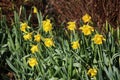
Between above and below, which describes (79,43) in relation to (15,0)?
below

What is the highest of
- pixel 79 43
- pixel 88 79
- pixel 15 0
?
pixel 15 0

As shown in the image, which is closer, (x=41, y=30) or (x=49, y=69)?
(x=49, y=69)

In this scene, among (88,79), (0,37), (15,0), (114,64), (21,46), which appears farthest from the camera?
(15,0)

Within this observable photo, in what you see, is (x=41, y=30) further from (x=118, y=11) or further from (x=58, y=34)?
(x=118, y=11)

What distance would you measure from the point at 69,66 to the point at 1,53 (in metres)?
0.91

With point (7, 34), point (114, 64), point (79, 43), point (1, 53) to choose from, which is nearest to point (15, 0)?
point (7, 34)

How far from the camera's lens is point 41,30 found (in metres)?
3.50

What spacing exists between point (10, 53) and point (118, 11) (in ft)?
3.71

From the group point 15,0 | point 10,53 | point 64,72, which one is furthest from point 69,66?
point 15,0

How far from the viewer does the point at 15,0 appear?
468cm

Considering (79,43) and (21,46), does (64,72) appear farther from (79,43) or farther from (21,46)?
(21,46)

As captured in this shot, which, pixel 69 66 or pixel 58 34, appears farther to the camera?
pixel 58 34

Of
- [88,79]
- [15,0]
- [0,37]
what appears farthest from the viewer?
[15,0]

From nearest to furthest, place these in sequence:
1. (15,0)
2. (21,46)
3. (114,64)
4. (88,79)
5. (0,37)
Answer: (88,79)
(114,64)
(21,46)
(0,37)
(15,0)
